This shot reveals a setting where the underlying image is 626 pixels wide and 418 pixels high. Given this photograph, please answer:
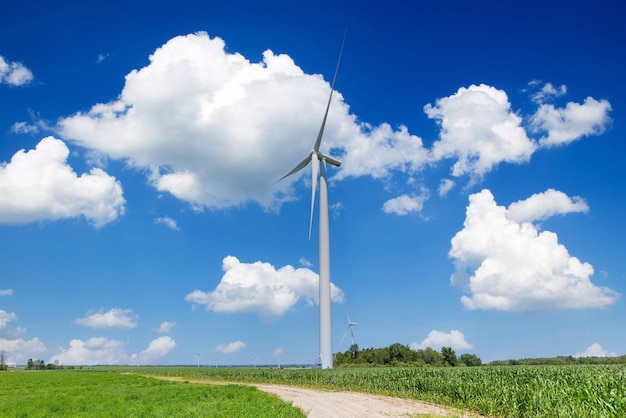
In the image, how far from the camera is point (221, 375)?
8056cm

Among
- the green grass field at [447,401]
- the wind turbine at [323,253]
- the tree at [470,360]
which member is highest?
the wind turbine at [323,253]

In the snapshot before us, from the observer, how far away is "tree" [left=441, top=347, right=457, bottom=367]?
118812 mm

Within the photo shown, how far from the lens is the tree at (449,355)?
11881 cm

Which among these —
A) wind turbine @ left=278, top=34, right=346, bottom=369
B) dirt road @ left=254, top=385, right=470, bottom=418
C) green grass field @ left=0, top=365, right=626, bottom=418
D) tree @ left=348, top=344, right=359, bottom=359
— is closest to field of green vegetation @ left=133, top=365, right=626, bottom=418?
green grass field @ left=0, top=365, right=626, bottom=418

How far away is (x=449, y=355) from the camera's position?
119625mm

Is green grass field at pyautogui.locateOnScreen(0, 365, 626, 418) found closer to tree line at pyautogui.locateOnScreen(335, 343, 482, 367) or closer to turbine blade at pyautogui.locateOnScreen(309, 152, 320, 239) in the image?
turbine blade at pyautogui.locateOnScreen(309, 152, 320, 239)

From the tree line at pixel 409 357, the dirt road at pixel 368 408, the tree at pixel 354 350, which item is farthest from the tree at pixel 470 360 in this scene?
the dirt road at pixel 368 408

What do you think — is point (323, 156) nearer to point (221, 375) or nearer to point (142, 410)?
point (221, 375)

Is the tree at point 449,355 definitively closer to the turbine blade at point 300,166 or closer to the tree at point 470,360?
the tree at point 470,360

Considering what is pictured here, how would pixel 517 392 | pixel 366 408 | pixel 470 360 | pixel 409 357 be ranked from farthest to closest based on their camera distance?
pixel 470 360, pixel 409 357, pixel 366 408, pixel 517 392

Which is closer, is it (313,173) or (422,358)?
(313,173)

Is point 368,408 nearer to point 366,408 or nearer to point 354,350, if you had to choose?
point 366,408

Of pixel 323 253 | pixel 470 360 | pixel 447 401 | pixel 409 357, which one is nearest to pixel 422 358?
pixel 409 357

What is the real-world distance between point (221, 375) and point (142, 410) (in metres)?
58.0
